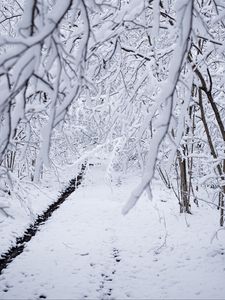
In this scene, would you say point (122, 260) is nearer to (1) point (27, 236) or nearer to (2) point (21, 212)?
(1) point (27, 236)

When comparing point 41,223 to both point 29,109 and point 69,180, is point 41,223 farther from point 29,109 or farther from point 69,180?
point 69,180

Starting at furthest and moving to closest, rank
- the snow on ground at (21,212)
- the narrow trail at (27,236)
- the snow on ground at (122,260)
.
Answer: the narrow trail at (27,236), the snow on ground at (21,212), the snow on ground at (122,260)

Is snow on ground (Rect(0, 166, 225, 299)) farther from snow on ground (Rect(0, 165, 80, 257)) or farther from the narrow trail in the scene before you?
snow on ground (Rect(0, 165, 80, 257))

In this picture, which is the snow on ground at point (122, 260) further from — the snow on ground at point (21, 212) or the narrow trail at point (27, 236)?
the snow on ground at point (21, 212)

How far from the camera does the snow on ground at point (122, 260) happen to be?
17.4 feet

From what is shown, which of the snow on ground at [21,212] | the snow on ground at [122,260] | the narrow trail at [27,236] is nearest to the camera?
the snow on ground at [122,260]

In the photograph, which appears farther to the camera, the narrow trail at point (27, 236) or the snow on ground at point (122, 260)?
the narrow trail at point (27, 236)

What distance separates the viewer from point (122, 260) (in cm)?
667

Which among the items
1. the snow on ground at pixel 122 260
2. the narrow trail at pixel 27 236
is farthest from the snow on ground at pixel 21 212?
the snow on ground at pixel 122 260

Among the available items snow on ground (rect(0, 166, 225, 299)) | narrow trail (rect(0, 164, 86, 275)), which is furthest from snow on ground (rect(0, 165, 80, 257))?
snow on ground (rect(0, 166, 225, 299))

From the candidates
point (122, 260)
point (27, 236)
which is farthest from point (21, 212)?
point (122, 260)

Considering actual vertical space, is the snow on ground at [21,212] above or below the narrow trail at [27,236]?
above

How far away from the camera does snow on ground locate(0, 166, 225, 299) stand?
531 centimetres

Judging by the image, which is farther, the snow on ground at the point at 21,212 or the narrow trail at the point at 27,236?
the narrow trail at the point at 27,236
